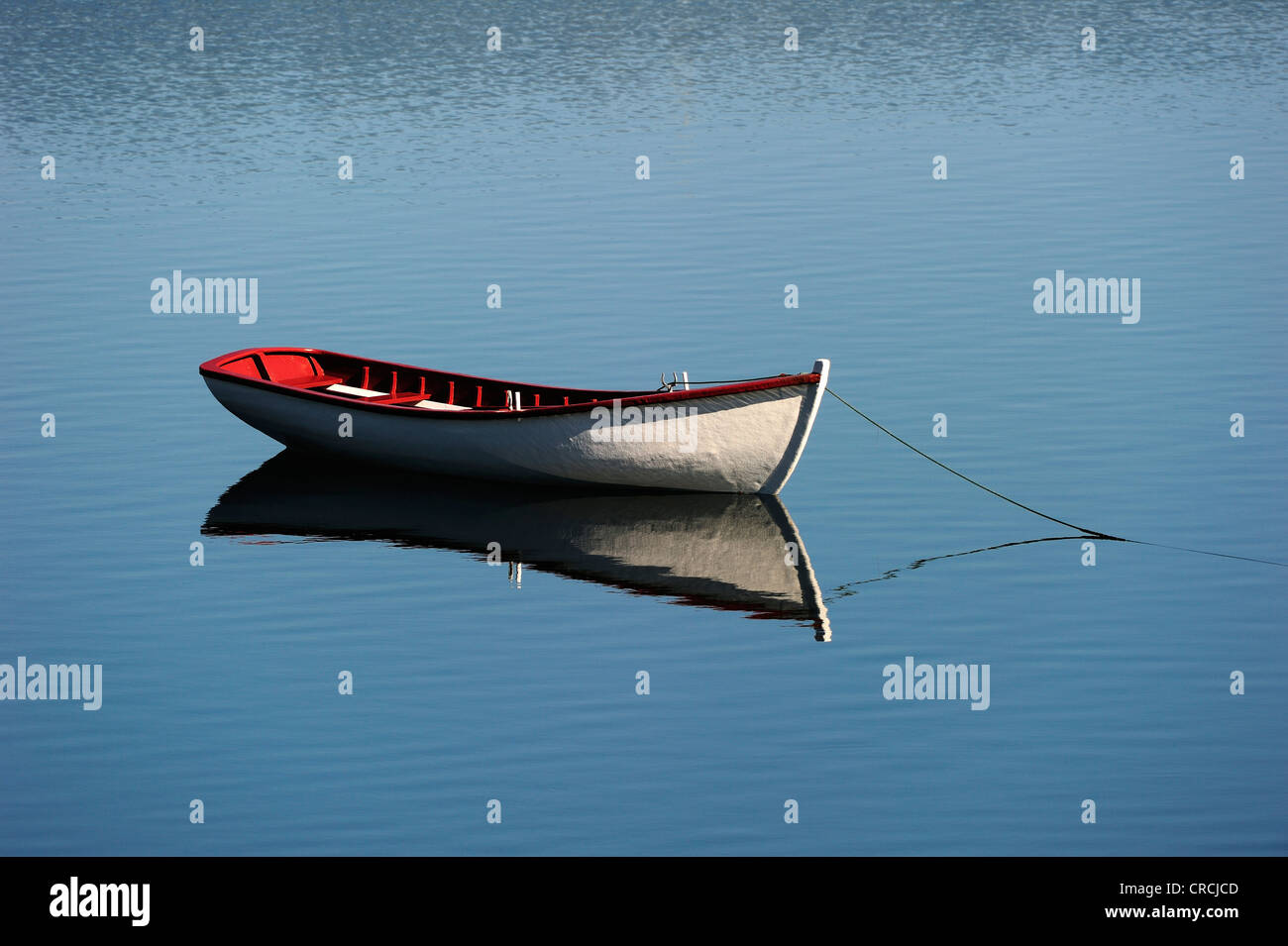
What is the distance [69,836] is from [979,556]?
11.4 meters

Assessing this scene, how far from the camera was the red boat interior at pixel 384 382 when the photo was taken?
2766 centimetres

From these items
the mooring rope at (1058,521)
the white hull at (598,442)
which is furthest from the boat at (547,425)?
the mooring rope at (1058,521)

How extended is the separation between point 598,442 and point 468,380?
143 inches

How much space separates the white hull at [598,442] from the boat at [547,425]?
2 cm

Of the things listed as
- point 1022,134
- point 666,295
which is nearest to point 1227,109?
point 1022,134

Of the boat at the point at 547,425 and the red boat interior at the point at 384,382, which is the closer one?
the boat at the point at 547,425

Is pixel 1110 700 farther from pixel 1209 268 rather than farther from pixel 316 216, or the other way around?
pixel 316 216

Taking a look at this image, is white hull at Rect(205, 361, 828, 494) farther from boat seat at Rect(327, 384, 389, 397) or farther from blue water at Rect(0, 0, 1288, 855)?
boat seat at Rect(327, 384, 389, 397)

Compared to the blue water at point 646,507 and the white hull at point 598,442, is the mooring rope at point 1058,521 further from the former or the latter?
the white hull at point 598,442

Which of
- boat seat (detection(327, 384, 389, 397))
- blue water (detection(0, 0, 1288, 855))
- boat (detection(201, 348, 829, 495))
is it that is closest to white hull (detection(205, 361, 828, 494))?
boat (detection(201, 348, 829, 495))

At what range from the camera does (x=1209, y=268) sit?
3656 centimetres

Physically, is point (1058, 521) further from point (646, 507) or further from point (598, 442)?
point (598, 442)

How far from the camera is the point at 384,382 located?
29578mm

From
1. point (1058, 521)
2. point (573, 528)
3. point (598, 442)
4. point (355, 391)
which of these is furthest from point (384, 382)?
point (1058, 521)
